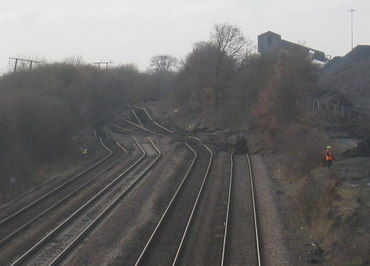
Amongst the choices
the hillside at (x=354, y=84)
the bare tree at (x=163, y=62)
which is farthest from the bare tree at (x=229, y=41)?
the bare tree at (x=163, y=62)

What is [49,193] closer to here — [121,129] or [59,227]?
[59,227]

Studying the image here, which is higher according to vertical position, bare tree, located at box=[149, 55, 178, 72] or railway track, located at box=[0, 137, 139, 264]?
bare tree, located at box=[149, 55, 178, 72]

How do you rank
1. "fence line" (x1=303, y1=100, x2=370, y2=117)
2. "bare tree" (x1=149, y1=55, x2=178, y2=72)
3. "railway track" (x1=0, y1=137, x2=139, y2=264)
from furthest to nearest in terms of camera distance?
"bare tree" (x1=149, y1=55, x2=178, y2=72) → "fence line" (x1=303, y1=100, x2=370, y2=117) → "railway track" (x1=0, y1=137, x2=139, y2=264)

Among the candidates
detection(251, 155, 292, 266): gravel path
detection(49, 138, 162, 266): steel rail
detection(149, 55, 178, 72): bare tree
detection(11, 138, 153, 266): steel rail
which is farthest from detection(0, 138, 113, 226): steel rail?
detection(149, 55, 178, 72): bare tree

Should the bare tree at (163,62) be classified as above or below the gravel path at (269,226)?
above

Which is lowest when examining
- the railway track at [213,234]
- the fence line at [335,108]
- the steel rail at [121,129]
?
the railway track at [213,234]

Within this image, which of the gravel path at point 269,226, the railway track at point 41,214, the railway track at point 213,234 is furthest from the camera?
the railway track at point 41,214

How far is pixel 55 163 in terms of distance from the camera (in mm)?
37688

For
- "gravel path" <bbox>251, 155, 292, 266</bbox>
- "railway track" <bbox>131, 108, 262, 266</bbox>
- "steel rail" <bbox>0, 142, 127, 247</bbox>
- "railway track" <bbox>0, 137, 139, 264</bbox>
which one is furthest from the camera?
→ "steel rail" <bbox>0, 142, 127, 247</bbox>

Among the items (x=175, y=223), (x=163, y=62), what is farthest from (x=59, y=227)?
(x=163, y=62)

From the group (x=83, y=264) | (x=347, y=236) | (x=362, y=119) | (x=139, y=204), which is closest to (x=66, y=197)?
(x=139, y=204)

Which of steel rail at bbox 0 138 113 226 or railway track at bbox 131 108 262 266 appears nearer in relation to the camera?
railway track at bbox 131 108 262 266

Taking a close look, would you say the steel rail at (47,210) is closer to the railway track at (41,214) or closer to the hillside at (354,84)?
the railway track at (41,214)

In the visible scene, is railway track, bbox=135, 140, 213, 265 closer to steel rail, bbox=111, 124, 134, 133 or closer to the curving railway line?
the curving railway line
